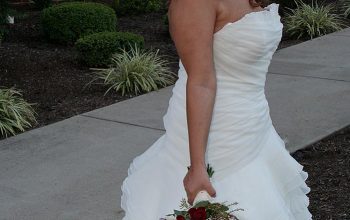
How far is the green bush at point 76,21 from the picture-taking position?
9.92 metres

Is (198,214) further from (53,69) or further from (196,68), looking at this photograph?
(53,69)

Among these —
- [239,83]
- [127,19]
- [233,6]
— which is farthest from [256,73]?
[127,19]

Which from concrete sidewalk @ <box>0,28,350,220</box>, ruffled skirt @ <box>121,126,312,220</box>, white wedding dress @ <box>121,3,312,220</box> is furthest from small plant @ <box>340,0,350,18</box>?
white wedding dress @ <box>121,3,312,220</box>

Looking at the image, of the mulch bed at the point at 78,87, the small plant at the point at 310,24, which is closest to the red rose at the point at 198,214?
the mulch bed at the point at 78,87

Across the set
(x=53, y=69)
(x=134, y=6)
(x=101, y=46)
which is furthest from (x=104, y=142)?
(x=134, y=6)

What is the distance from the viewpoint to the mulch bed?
511 cm

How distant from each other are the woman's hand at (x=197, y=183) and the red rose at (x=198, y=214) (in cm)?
9

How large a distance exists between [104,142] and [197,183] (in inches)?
146

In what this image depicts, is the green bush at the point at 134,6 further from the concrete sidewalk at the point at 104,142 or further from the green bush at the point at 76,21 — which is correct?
the concrete sidewalk at the point at 104,142

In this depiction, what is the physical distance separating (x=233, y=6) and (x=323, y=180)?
298cm

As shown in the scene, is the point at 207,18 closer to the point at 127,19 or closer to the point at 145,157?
the point at 145,157

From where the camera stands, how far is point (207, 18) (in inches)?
96.0

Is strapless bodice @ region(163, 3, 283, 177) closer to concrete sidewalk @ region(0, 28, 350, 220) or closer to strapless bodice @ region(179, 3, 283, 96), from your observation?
strapless bodice @ region(179, 3, 283, 96)

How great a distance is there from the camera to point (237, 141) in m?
Result: 2.69
